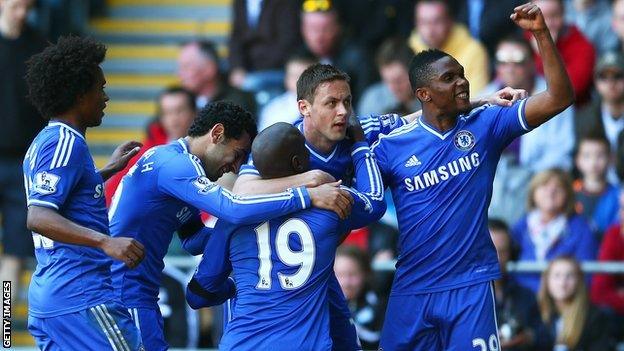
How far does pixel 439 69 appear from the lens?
866 centimetres

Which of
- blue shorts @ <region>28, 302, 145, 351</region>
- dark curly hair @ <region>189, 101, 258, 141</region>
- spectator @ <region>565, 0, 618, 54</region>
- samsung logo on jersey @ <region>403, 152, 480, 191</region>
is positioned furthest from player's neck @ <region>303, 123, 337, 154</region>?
spectator @ <region>565, 0, 618, 54</region>

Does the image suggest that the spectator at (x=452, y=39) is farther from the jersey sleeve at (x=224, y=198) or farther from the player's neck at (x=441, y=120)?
the jersey sleeve at (x=224, y=198)

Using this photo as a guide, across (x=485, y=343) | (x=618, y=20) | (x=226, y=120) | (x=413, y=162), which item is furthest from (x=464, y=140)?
(x=618, y=20)

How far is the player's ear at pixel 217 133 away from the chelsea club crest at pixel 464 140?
4.46 feet

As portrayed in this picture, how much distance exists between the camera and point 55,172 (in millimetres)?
7828

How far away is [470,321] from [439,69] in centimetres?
147

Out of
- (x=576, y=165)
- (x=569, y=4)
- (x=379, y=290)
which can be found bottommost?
(x=379, y=290)

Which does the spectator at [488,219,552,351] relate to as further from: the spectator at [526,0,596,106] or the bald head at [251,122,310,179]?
the bald head at [251,122,310,179]

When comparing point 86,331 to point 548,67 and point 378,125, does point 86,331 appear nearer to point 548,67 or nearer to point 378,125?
point 378,125

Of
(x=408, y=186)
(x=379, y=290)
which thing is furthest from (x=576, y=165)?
(x=408, y=186)

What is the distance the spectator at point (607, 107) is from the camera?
13.0 m

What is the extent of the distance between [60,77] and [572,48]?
6517 mm

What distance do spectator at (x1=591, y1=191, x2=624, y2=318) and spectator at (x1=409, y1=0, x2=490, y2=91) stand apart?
184 cm

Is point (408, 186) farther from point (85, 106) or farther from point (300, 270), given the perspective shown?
point (85, 106)
